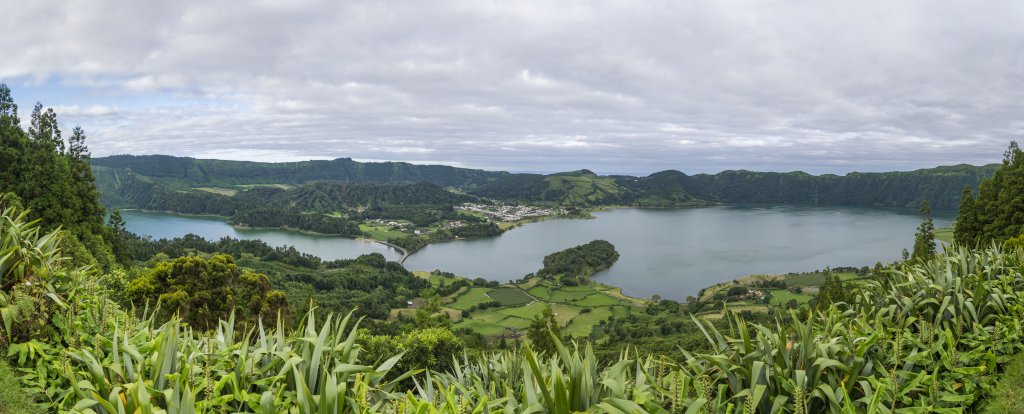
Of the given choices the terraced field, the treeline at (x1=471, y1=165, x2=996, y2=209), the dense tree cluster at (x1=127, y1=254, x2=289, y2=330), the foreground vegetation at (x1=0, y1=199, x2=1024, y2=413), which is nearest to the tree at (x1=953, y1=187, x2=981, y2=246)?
the terraced field

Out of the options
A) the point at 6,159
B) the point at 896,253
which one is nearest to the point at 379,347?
the point at 6,159

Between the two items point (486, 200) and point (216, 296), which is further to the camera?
point (486, 200)

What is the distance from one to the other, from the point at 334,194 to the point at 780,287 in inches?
5522

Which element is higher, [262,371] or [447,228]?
[262,371]

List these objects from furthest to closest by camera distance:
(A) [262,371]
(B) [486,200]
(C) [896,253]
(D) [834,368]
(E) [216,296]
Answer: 1. (B) [486,200]
2. (C) [896,253]
3. (E) [216,296]
4. (D) [834,368]
5. (A) [262,371]

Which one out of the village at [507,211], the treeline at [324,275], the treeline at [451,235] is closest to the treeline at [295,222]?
the treeline at [451,235]

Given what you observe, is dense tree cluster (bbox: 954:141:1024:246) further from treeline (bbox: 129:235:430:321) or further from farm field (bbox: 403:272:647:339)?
treeline (bbox: 129:235:430:321)

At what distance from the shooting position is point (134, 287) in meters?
12.9

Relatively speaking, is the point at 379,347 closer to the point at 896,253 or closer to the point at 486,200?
the point at 896,253

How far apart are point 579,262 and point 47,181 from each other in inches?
2547

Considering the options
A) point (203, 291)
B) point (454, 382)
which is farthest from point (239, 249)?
point (454, 382)

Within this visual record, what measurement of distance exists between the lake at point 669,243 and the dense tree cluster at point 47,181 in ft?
175

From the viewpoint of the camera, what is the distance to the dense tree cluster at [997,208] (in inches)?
853

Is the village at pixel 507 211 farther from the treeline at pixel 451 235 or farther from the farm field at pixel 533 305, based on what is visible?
the farm field at pixel 533 305
